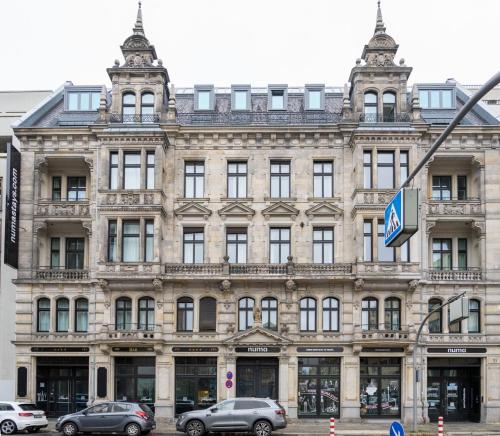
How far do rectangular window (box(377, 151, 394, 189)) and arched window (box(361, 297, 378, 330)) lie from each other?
20.2ft

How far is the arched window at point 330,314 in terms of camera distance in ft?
135

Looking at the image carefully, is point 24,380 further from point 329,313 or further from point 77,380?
point 329,313

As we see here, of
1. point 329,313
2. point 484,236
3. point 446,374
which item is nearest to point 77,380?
point 329,313

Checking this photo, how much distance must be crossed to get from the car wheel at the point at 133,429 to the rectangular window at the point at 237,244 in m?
11.8

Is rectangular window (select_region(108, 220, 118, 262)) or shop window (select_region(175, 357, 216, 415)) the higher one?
rectangular window (select_region(108, 220, 118, 262))

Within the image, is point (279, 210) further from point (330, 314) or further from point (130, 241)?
point (130, 241)

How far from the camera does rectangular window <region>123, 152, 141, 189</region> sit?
41.7 metres

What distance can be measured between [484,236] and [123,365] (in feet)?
67.6

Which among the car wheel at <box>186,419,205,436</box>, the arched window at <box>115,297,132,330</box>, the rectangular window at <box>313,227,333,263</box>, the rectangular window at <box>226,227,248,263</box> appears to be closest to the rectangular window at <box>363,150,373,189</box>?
the rectangular window at <box>313,227,333,263</box>

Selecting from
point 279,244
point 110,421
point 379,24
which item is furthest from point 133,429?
point 379,24

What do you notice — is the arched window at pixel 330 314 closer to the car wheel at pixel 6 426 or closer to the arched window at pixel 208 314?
the arched window at pixel 208 314

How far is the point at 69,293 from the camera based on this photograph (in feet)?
137

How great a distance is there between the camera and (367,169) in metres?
41.2

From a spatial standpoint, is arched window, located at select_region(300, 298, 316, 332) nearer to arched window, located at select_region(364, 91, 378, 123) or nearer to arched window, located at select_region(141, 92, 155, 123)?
arched window, located at select_region(364, 91, 378, 123)
